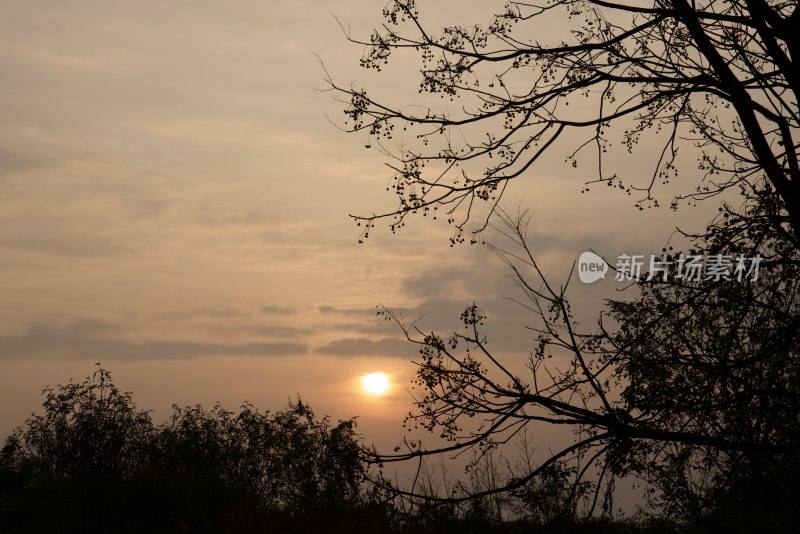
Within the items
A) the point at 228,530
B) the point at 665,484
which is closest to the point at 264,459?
the point at 228,530

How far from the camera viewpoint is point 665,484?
517 inches

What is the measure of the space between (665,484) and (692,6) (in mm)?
7504

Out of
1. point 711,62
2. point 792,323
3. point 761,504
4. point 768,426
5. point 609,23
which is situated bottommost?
point 761,504

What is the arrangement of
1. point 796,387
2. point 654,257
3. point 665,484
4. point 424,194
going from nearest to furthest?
point 796,387, point 424,194, point 654,257, point 665,484

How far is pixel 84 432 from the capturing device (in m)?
18.8

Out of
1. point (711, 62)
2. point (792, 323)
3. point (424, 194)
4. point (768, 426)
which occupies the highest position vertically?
point (711, 62)

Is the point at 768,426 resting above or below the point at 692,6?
below

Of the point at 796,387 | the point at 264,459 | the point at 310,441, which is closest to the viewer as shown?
the point at 796,387

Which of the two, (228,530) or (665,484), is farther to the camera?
(665,484)

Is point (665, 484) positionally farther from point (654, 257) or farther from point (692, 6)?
point (692, 6)

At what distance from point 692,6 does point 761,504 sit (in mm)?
5703

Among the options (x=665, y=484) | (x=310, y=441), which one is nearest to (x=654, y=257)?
(x=665, y=484)

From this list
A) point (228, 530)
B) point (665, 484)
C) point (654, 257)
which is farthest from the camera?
point (665, 484)

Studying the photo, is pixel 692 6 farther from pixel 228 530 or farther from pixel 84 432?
pixel 84 432
